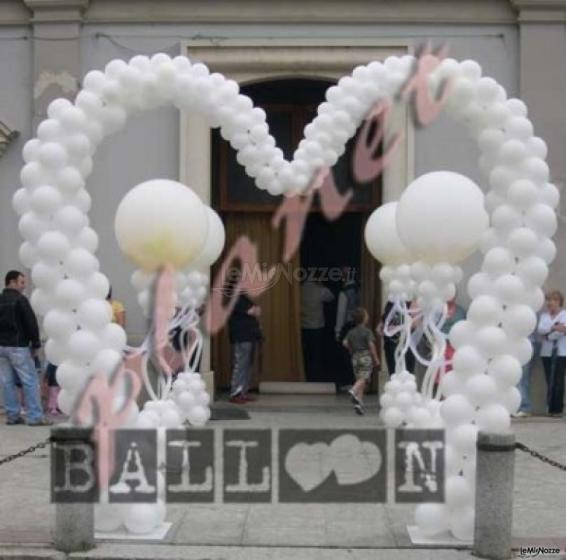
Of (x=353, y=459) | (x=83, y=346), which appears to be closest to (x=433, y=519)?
(x=83, y=346)

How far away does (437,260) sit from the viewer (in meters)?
7.68

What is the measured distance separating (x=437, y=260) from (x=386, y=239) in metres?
2.52

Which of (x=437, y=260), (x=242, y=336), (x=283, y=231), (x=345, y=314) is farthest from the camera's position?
(x=283, y=231)

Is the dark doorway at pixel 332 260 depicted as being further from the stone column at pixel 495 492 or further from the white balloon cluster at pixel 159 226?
the stone column at pixel 495 492

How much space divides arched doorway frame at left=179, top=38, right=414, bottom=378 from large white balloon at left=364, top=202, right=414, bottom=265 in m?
3.23

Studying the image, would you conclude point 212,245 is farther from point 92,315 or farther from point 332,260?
point 332,260

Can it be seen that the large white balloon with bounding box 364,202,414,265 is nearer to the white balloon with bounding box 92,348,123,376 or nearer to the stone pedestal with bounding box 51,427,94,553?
the white balloon with bounding box 92,348,123,376

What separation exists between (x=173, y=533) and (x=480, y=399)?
2370 mm

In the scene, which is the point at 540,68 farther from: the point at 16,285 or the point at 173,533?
the point at 173,533

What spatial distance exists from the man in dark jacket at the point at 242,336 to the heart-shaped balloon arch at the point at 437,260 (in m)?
6.10

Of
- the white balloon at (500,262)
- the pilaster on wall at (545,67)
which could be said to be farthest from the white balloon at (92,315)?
the pilaster on wall at (545,67)

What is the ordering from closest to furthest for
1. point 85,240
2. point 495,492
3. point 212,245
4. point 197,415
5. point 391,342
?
point 495,492 < point 85,240 < point 212,245 < point 197,415 < point 391,342

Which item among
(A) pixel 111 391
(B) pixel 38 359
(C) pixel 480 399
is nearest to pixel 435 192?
(C) pixel 480 399

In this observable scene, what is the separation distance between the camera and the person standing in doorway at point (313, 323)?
615 inches
